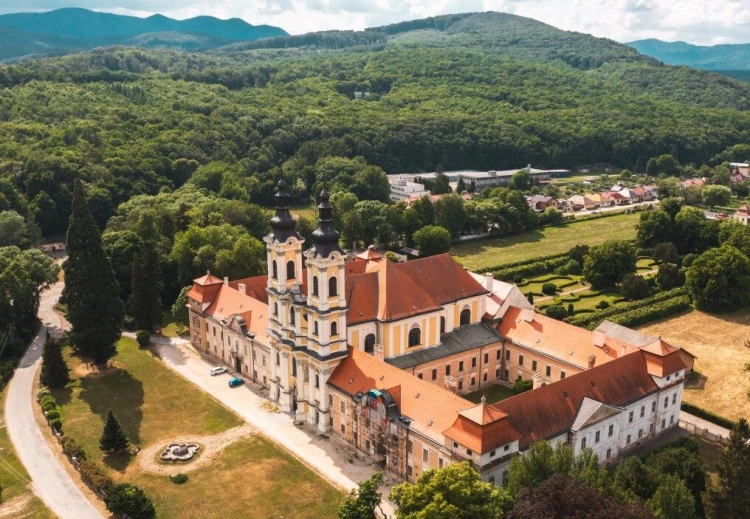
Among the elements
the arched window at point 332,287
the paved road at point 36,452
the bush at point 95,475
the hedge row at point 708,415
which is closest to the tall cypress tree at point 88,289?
the paved road at point 36,452

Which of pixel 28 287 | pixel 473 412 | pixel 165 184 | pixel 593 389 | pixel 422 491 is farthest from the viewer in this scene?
pixel 165 184

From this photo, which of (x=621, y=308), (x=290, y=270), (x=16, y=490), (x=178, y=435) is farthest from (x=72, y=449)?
(x=621, y=308)

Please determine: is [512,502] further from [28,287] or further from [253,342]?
[28,287]

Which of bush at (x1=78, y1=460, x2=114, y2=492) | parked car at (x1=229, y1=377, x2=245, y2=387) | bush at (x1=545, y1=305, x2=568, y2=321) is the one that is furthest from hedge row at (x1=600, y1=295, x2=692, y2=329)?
bush at (x1=78, y1=460, x2=114, y2=492)

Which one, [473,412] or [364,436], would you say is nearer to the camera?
[473,412]

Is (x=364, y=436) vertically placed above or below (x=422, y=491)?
below

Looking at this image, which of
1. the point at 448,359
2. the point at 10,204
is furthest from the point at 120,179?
the point at 448,359

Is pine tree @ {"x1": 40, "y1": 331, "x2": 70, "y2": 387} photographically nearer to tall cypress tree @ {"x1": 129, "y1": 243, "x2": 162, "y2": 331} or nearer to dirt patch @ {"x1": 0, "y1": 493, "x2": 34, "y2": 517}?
tall cypress tree @ {"x1": 129, "y1": 243, "x2": 162, "y2": 331}
